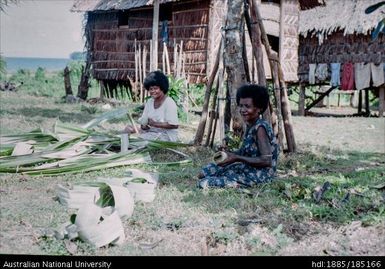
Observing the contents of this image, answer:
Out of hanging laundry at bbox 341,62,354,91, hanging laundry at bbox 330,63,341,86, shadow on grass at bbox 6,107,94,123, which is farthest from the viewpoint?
hanging laundry at bbox 330,63,341,86

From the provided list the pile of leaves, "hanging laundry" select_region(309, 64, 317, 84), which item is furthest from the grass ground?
"hanging laundry" select_region(309, 64, 317, 84)

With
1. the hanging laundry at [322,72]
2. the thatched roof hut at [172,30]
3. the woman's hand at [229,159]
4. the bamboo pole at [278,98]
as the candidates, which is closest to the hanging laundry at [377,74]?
the hanging laundry at [322,72]

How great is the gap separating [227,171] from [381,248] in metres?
2.15

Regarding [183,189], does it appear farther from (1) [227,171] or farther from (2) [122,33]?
(2) [122,33]

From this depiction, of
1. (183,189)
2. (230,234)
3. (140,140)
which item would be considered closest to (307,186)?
(183,189)

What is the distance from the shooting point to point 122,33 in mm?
17281

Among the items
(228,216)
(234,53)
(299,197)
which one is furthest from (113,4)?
(228,216)

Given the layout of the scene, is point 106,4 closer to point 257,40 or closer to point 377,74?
point 377,74

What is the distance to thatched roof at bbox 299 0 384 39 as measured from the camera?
1551 centimetres

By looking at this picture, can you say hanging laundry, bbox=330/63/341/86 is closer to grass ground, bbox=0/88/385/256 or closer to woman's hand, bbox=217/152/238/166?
grass ground, bbox=0/88/385/256

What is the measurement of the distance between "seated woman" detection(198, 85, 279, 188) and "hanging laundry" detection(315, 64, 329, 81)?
42.0ft

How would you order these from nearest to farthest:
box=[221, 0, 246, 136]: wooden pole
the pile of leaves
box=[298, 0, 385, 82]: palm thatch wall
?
the pile of leaves
box=[221, 0, 246, 136]: wooden pole
box=[298, 0, 385, 82]: palm thatch wall

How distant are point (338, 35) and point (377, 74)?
6.65 ft

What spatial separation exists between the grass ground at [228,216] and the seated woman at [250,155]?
0.15m
